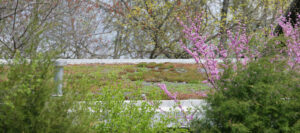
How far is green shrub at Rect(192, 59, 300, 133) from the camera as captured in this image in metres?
2.76

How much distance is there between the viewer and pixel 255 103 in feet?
9.41

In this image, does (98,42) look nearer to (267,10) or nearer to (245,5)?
(245,5)

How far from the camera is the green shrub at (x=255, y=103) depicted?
2.76 metres

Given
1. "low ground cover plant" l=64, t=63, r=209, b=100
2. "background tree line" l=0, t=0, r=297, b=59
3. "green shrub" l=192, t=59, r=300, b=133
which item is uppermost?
"background tree line" l=0, t=0, r=297, b=59

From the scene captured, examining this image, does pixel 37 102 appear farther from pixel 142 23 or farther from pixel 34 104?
pixel 142 23

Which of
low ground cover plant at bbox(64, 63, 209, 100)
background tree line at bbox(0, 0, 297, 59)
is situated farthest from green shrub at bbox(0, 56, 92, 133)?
background tree line at bbox(0, 0, 297, 59)

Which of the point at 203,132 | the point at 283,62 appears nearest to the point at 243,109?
the point at 203,132

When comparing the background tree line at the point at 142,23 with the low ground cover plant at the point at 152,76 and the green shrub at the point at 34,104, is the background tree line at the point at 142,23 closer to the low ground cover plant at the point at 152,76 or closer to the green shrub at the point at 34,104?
the low ground cover plant at the point at 152,76

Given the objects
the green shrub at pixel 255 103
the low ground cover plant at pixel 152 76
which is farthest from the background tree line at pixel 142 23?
the green shrub at pixel 255 103

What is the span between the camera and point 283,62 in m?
3.31

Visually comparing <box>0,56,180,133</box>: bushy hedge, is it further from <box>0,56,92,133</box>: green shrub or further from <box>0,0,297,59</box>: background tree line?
<box>0,0,297,59</box>: background tree line

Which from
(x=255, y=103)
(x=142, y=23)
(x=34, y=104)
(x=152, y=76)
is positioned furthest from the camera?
(x=142, y=23)

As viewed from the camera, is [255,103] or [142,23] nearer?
[255,103]

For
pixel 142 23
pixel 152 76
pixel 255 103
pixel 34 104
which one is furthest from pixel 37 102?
pixel 142 23
